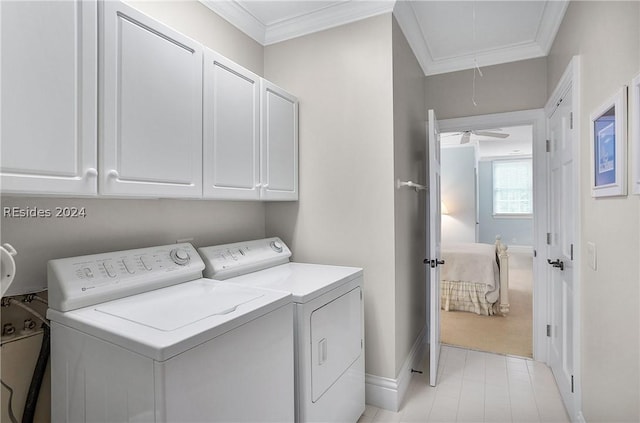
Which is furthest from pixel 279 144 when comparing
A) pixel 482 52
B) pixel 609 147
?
pixel 482 52

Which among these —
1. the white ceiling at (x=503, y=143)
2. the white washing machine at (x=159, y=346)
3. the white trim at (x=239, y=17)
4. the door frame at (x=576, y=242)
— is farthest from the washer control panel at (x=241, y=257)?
the white ceiling at (x=503, y=143)

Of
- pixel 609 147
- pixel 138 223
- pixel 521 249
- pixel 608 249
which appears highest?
pixel 609 147

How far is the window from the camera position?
8472mm

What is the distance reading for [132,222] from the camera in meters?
1.66

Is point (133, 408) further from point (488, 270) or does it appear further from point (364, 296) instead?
point (488, 270)

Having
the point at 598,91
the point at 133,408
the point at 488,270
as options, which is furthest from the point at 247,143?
the point at 488,270

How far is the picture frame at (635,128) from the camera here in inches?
43.7

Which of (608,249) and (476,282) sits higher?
(608,249)

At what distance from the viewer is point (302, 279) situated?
1.84 metres

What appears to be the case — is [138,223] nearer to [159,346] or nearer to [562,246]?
[159,346]

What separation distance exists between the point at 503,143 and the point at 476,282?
4.24 metres

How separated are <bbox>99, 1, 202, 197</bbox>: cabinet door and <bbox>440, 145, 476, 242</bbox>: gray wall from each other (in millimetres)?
6489

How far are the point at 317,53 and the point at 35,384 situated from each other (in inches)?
91.0

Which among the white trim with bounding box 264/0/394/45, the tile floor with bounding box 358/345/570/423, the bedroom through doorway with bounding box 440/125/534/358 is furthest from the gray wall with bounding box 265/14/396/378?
the bedroom through doorway with bounding box 440/125/534/358
